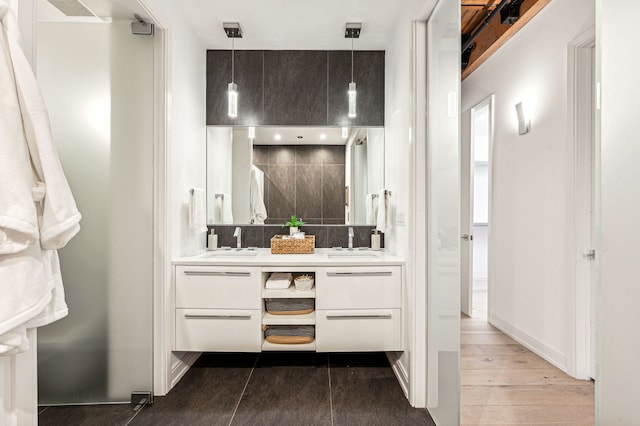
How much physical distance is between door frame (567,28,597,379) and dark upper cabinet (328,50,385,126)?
1.38m

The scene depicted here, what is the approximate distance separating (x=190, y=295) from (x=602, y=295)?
2.16 metres

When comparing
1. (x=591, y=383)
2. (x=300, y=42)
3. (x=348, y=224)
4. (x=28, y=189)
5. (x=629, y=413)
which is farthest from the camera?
(x=348, y=224)

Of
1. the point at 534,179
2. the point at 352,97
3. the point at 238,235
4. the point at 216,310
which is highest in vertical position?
the point at 352,97

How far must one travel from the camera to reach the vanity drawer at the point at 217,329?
7.52ft

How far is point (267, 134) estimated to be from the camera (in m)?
3.08

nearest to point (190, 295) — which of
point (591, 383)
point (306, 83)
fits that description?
point (306, 83)

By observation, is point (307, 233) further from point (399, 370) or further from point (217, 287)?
point (399, 370)

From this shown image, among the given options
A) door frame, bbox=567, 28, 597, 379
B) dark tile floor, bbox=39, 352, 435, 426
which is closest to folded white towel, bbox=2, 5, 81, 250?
dark tile floor, bbox=39, 352, 435, 426

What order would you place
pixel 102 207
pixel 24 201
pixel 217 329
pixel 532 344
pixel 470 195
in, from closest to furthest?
pixel 24 201
pixel 102 207
pixel 217 329
pixel 532 344
pixel 470 195

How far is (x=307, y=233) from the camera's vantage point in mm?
3104

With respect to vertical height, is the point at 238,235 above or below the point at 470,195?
below

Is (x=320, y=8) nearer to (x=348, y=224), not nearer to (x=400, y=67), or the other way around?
(x=400, y=67)

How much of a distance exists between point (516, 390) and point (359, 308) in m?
1.08

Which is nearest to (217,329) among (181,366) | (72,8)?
(181,366)
